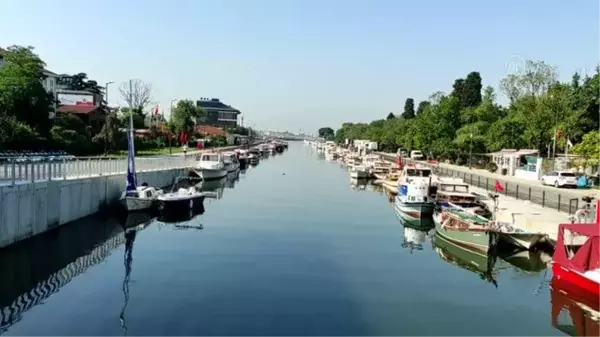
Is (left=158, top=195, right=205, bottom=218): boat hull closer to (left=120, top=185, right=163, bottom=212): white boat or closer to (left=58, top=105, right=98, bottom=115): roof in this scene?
(left=120, top=185, right=163, bottom=212): white boat

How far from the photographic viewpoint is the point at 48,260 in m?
24.7

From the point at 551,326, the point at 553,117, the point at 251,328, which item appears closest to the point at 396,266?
the point at 551,326

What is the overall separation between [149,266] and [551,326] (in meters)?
16.1

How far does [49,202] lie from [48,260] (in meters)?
5.93

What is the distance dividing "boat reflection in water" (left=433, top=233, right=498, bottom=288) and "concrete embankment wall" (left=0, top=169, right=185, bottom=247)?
1994 centimetres

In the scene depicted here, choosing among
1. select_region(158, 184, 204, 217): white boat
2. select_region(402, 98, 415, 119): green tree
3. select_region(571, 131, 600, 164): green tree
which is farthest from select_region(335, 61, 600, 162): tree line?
select_region(402, 98, 415, 119): green tree

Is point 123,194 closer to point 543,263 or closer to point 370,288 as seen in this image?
point 370,288

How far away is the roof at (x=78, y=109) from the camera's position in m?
87.8

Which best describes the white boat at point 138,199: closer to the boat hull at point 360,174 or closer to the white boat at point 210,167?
the white boat at point 210,167

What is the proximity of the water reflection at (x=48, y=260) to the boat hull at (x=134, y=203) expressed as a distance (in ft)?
14.5

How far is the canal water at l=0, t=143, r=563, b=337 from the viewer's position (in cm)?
1770

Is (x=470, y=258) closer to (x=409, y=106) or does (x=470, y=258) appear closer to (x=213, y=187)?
(x=213, y=187)

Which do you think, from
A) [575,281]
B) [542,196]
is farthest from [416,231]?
[575,281]

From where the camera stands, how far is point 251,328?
56.9 feet
